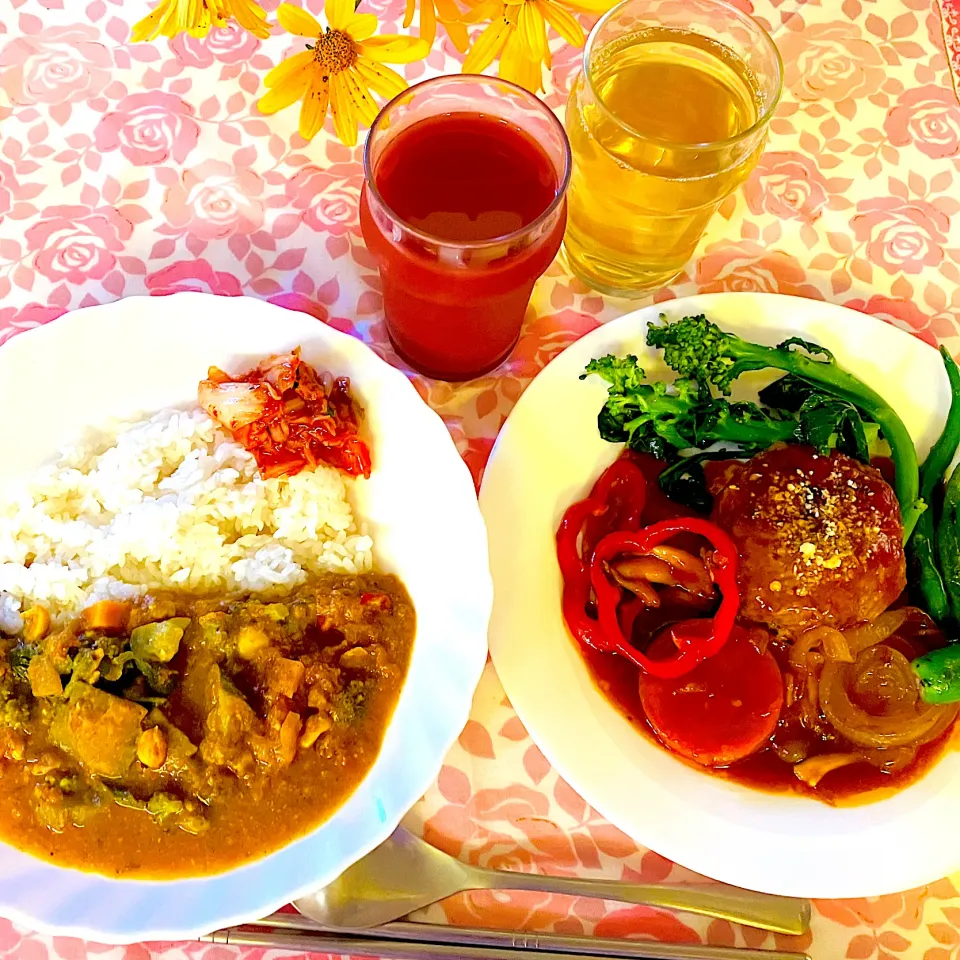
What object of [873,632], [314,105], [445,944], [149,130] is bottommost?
[445,944]

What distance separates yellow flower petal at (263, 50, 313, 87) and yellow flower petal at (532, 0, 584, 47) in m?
0.53

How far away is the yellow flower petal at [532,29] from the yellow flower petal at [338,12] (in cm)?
36

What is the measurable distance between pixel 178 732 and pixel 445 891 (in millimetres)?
730

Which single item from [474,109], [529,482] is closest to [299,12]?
[474,109]

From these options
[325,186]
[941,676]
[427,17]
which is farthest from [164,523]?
[941,676]

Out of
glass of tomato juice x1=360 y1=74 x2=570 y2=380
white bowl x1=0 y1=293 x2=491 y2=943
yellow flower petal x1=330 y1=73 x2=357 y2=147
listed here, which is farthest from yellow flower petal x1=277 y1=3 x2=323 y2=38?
white bowl x1=0 y1=293 x2=491 y2=943

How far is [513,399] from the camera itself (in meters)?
2.51

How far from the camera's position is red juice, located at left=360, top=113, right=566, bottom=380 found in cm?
198

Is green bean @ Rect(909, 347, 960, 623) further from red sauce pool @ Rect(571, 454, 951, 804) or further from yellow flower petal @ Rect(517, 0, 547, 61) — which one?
yellow flower petal @ Rect(517, 0, 547, 61)

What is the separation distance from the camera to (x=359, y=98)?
2041 millimetres

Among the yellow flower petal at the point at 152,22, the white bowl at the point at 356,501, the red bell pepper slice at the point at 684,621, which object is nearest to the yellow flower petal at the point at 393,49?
the yellow flower petal at the point at 152,22

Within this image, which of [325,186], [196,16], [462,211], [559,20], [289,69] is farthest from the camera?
[325,186]

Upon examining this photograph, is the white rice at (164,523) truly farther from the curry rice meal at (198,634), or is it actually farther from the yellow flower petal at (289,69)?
the yellow flower petal at (289,69)

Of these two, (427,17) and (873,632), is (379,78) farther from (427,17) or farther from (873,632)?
(873,632)
